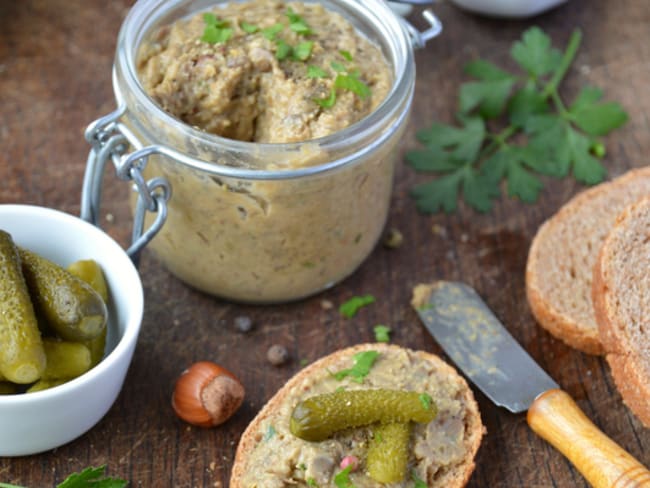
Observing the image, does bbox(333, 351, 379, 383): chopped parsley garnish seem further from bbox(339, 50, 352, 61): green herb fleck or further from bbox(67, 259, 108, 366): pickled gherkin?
bbox(339, 50, 352, 61): green herb fleck

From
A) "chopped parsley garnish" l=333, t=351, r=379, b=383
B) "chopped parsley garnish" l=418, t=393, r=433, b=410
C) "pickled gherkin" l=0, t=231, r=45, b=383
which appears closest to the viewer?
"pickled gherkin" l=0, t=231, r=45, b=383

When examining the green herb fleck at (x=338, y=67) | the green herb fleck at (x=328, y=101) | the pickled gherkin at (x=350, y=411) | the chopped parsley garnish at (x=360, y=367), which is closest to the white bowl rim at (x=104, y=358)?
the pickled gherkin at (x=350, y=411)

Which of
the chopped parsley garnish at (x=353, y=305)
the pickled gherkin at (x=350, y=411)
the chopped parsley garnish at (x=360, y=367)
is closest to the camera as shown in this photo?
the pickled gherkin at (x=350, y=411)

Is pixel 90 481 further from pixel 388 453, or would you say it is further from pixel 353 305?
pixel 353 305

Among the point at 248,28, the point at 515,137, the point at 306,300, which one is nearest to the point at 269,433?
the point at 306,300

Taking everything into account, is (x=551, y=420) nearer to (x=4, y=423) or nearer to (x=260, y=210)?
(x=260, y=210)

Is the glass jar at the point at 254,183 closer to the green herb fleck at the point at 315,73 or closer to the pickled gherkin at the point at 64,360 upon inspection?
the green herb fleck at the point at 315,73

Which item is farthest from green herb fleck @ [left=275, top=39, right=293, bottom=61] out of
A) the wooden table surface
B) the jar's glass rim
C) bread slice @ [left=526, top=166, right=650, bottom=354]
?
bread slice @ [left=526, top=166, right=650, bottom=354]
